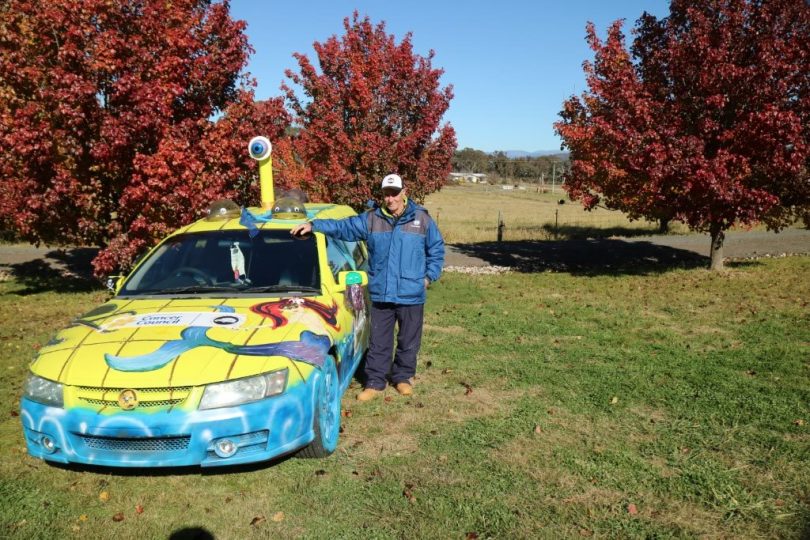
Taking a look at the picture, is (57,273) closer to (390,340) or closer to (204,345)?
(390,340)

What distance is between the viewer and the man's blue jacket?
17.1 ft

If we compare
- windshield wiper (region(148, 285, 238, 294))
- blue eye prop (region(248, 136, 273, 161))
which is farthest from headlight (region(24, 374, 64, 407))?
blue eye prop (region(248, 136, 273, 161))

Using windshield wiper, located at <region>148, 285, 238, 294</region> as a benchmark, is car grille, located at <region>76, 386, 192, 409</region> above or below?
below

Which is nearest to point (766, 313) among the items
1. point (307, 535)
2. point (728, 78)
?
point (728, 78)

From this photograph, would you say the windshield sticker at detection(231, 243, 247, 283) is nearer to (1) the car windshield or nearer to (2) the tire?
(1) the car windshield

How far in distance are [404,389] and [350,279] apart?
59.5 inches

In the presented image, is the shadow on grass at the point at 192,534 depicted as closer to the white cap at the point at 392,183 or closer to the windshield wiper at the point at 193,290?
the windshield wiper at the point at 193,290

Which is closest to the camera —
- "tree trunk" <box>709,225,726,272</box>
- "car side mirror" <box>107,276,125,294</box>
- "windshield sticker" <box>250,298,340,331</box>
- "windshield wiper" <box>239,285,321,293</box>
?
"windshield sticker" <box>250,298,340,331</box>

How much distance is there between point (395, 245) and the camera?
5215mm

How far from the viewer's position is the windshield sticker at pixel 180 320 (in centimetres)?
390

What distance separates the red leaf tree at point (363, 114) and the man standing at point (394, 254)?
868cm

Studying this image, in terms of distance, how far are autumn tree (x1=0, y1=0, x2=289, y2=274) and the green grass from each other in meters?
2.67

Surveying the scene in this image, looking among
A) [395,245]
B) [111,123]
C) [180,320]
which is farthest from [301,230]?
[111,123]

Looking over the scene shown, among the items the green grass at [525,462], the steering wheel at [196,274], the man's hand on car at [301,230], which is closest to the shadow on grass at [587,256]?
the green grass at [525,462]
